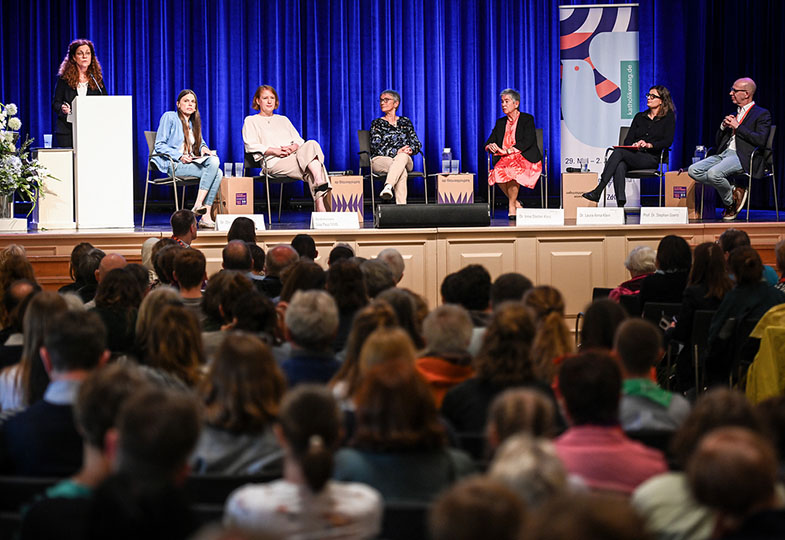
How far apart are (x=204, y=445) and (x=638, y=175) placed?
250 inches

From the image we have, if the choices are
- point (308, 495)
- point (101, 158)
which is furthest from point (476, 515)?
point (101, 158)

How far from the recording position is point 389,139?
822cm

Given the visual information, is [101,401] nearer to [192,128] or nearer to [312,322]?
[312,322]

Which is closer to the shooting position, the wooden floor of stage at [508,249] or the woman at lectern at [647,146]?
the wooden floor of stage at [508,249]

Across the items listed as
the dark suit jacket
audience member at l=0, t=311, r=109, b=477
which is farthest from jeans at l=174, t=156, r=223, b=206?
audience member at l=0, t=311, r=109, b=477

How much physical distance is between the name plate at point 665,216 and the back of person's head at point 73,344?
17.4 ft

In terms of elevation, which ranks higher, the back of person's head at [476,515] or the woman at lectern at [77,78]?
the woman at lectern at [77,78]

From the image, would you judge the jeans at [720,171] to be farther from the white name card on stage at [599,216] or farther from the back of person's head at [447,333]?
the back of person's head at [447,333]

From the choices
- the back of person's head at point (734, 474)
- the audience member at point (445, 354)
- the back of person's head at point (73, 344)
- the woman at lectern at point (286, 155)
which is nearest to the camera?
the back of person's head at point (734, 474)

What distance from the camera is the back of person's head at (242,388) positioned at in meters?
2.10

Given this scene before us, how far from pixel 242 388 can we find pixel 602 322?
4.24 feet

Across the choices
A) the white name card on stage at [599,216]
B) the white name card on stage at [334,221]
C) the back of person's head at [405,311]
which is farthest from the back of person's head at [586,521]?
the white name card on stage at [599,216]

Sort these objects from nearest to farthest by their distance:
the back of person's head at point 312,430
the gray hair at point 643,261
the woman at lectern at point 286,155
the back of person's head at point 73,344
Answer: the back of person's head at point 312,430
the back of person's head at point 73,344
the gray hair at point 643,261
the woman at lectern at point 286,155

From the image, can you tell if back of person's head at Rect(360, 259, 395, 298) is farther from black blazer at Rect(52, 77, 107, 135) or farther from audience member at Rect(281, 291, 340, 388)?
black blazer at Rect(52, 77, 107, 135)
